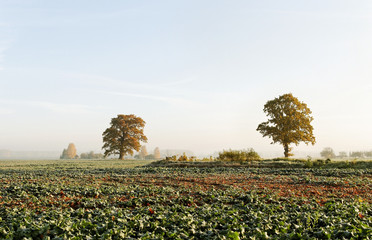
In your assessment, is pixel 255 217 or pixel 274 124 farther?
pixel 274 124

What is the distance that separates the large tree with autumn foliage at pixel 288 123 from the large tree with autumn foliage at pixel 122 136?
29.9m

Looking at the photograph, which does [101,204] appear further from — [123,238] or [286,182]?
[286,182]

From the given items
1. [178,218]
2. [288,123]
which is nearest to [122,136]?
[288,123]

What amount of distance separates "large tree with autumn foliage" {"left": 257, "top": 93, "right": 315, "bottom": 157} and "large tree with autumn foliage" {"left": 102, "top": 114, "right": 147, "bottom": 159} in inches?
1179

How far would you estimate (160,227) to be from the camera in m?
7.84

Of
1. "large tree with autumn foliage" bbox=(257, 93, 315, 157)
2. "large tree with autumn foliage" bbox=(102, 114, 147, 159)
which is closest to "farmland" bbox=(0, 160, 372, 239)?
"large tree with autumn foliage" bbox=(257, 93, 315, 157)

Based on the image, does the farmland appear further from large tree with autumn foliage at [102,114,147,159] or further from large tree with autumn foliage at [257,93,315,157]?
large tree with autumn foliage at [102,114,147,159]

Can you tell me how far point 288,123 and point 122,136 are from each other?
120 feet

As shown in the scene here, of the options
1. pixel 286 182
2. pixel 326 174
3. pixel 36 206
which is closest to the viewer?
pixel 36 206

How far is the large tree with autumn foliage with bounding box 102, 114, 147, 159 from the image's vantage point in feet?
207

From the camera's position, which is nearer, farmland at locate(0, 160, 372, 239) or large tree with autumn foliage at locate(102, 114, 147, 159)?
farmland at locate(0, 160, 372, 239)

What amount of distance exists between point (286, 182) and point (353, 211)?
8.62 m

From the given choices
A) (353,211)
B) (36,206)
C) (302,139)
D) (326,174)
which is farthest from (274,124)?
(36,206)

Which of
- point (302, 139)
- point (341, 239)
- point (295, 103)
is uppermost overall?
point (295, 103)
